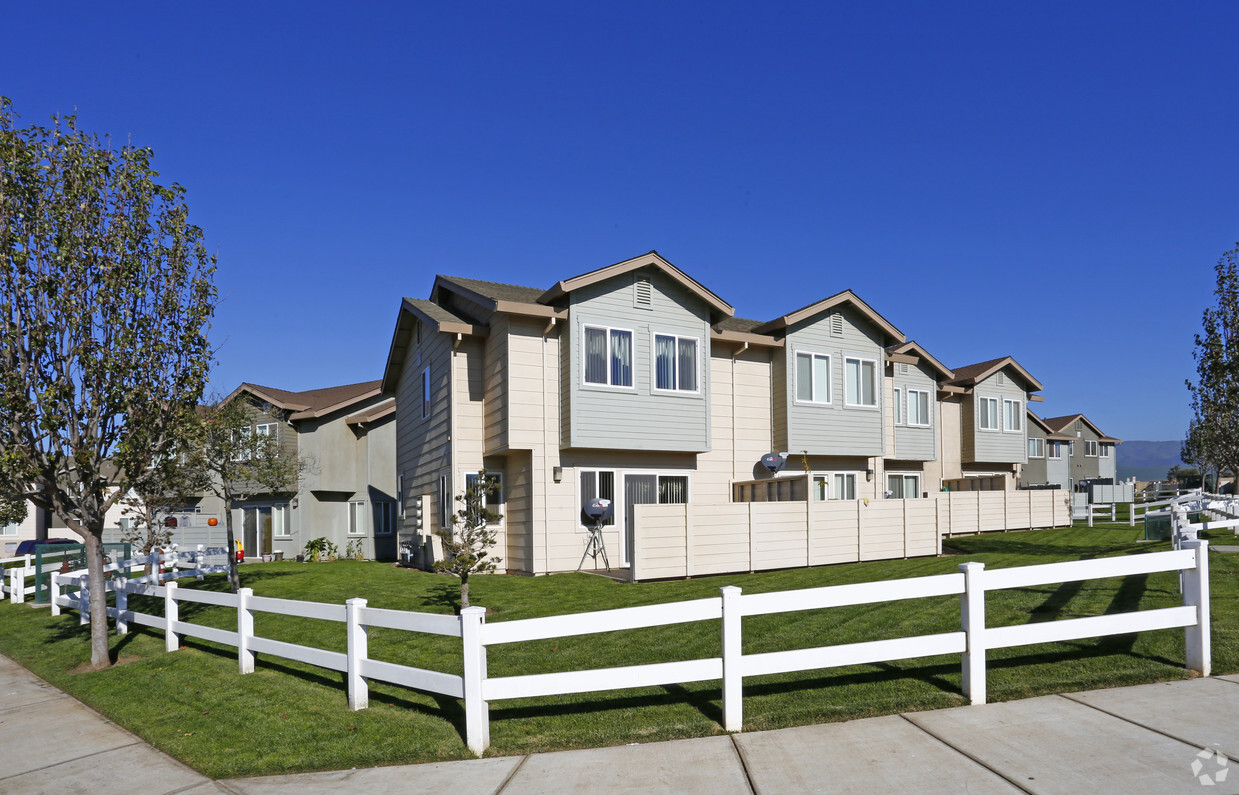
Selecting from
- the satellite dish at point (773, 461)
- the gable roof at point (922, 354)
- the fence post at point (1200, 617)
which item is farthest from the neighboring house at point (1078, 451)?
the fence post at point (1200, 617)

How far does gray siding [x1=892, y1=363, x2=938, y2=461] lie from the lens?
92.0 feet

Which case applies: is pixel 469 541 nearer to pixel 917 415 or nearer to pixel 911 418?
pixel 911 418

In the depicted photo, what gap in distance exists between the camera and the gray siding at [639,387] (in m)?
18.8

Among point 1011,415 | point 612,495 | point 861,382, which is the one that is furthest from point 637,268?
point 1011,415

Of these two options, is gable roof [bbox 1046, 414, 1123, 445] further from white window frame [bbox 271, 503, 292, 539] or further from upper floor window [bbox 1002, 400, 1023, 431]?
white window frame [bbox 271, 503, 292, 539]

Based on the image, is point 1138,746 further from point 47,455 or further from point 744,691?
point 47,455

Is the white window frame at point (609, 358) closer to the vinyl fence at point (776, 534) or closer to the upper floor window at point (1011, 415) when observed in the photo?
the vinyl fence at point (776, 534)

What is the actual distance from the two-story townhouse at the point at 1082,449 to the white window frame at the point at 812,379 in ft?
128

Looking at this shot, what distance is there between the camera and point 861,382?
2386cm

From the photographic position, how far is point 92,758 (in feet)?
24.5

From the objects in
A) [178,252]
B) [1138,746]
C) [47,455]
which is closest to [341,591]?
[47,455]

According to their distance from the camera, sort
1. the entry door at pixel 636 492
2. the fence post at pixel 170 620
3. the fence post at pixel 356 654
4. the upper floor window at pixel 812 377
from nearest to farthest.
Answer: the fence post at pixel 356 654, the fence post at pixel 170 620, the entry door at pixel 636 492, the upper floor window at pixel 812 377

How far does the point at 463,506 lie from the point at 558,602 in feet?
20.8

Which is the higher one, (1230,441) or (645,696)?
(1230,441)
